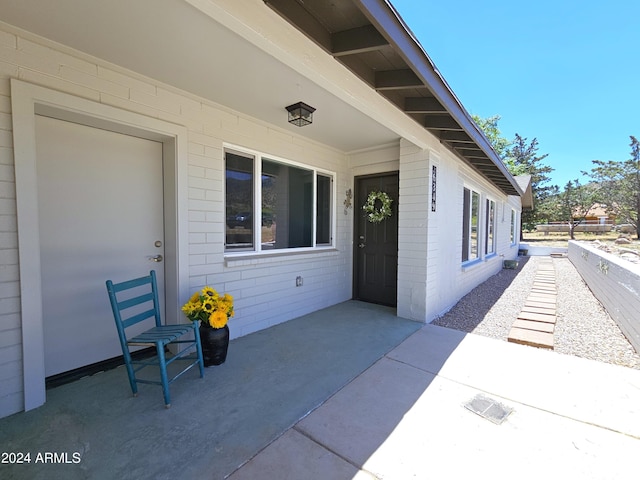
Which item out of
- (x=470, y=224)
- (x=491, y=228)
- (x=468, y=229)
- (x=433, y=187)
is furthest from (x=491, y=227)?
(x=433, y=187)

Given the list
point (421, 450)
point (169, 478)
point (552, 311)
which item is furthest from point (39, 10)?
point (552, 311)

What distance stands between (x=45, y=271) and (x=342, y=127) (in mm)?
3266

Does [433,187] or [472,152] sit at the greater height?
[472,152]

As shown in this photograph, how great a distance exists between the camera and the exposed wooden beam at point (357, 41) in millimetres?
1813

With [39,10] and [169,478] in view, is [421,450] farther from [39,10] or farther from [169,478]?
[39,10]

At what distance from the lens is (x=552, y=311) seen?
14.1 ft

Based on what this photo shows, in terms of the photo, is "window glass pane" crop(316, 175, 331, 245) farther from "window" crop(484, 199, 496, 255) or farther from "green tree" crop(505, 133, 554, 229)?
"green tree" crop(505, 133, 554, 229)

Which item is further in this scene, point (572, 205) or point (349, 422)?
point (572, 205)

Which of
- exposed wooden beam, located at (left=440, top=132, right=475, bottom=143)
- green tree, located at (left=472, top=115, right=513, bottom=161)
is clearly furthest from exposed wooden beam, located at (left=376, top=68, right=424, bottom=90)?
green tree, located at (left=472, top=115, right=513, bottom=161)

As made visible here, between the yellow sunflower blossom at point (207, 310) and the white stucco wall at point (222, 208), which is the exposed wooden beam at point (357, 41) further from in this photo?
the yellow sunflower blossom at point (207, 310)

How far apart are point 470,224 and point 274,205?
4.36 metres

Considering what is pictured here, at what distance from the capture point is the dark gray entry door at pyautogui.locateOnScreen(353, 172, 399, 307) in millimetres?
4453

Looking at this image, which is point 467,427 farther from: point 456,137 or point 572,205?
point 572,205

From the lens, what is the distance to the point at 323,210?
14.7 ft
